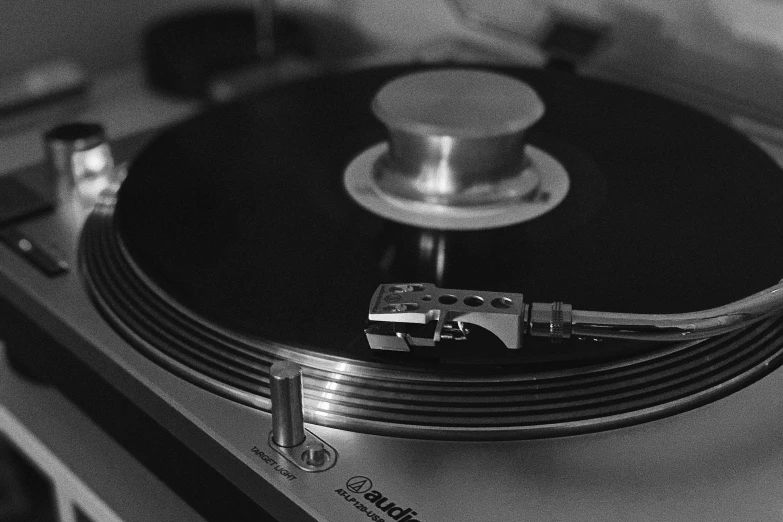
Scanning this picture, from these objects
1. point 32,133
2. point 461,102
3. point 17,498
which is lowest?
point 17,498

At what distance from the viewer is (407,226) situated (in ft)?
2.87

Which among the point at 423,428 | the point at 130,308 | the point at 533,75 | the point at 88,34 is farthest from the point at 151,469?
the point at 88,34

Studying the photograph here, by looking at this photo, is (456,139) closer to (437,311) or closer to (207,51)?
(437,311)

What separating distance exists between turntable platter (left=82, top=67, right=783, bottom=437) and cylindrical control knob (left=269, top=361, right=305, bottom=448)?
0.11ft

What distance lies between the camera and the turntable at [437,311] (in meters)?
0.67

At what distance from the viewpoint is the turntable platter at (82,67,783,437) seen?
2.30ft

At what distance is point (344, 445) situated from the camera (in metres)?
0.69

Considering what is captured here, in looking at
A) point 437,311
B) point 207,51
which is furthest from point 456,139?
point 207,51

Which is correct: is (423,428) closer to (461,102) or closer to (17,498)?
(461,102)

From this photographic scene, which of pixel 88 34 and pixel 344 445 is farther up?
pixel 344 445

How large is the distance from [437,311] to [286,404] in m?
0.11

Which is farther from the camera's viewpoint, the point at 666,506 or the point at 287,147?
the point at 287,147

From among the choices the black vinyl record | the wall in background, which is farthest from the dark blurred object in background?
the black vinyl record

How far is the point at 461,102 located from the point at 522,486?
1.23 feet
